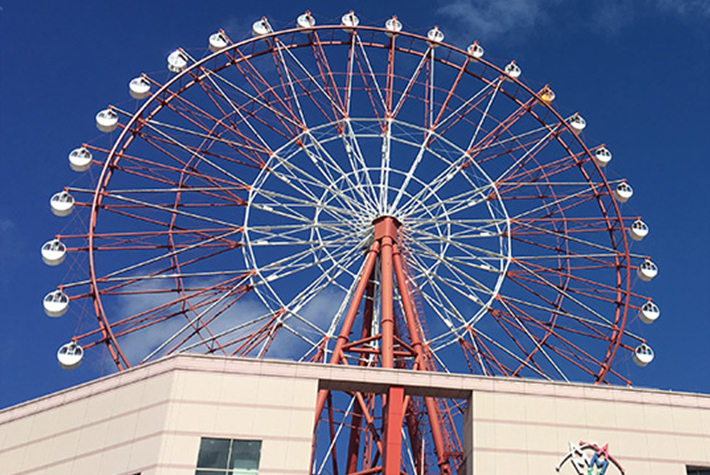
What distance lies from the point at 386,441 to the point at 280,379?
154 inches

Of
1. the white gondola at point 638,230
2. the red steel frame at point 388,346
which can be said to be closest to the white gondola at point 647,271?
the white gondola at point 638,230

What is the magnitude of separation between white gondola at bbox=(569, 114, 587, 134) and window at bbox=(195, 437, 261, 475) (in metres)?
23.2

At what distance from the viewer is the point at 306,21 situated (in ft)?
151

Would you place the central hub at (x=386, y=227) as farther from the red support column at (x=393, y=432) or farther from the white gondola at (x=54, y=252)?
the white gondola at (x=54, y=252)

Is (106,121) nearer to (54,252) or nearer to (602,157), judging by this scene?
(54,252)

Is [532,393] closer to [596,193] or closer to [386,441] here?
[386,441]

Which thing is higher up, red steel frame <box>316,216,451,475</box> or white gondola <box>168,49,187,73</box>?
white gondola <box>168,49,187,73</box>

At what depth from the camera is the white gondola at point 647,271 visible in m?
44.4

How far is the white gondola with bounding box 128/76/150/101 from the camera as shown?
141 feet

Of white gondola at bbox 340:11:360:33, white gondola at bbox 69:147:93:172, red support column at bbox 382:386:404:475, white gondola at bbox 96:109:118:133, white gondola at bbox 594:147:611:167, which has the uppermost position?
white gondola at bbox 340:11:360:33

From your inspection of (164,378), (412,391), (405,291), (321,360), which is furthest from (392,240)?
(164,378)

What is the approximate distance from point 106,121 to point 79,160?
2.26 meters

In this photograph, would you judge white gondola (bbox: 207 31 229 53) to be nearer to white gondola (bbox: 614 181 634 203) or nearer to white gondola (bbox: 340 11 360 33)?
white gondola (bbox: 340 11 360 33)

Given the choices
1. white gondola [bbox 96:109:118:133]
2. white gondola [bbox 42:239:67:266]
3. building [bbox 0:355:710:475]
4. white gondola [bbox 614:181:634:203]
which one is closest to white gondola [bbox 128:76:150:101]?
white gondola [bbox 96:109:118:133]
